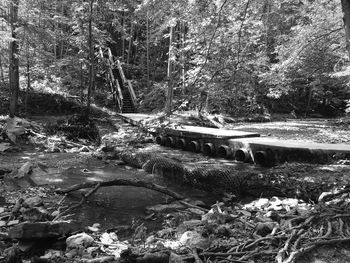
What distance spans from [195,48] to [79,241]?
8.67 meters

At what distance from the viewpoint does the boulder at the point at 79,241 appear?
14.3 feet

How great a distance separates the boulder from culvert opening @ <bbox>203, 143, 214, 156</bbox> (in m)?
6.31

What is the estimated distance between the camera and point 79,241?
4.42 meters

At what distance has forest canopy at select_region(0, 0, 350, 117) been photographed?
6574mm

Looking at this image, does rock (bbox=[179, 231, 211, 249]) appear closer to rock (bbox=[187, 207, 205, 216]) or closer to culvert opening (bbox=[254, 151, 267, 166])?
rock (bbox=[187, 207, 205, 216])

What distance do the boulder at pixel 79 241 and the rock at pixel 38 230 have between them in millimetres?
313

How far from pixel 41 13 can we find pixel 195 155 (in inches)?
380

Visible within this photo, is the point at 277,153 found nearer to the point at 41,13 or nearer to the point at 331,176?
the point at 331,176

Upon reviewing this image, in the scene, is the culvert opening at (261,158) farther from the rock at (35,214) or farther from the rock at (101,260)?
the rock at (101,260)

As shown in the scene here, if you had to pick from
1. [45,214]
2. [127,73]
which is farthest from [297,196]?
[127,73]

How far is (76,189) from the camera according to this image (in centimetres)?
689

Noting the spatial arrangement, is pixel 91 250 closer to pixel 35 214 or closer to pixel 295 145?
pixel 35 214

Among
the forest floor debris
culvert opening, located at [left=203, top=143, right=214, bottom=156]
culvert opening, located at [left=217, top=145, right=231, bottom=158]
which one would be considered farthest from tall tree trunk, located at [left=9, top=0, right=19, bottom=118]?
the forest floor debris

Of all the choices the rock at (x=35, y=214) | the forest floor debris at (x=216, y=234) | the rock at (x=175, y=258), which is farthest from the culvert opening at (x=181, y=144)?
the rock at (x=175, y=258)
